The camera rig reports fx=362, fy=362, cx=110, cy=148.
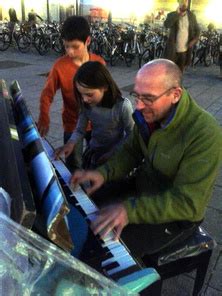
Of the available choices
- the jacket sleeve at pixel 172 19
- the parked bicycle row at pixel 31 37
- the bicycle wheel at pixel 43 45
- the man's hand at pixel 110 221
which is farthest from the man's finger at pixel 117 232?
the bicycle wheel at pixel 43 45

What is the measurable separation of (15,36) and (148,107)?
14773 mm

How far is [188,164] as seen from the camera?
5.69 ft

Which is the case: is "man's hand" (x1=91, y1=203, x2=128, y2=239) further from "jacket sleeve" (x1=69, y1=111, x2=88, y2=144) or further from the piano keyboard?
"jacket sleeve" (x1=69, y1=111, x2=88, y2=144)

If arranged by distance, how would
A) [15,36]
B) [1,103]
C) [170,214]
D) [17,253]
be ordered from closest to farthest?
[17,253] < [170,214] < [1,103] < [15,36]

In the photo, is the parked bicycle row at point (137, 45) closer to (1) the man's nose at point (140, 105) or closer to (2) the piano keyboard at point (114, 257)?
(1) the man's nose at point (140, 105)

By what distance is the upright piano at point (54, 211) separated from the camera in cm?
118

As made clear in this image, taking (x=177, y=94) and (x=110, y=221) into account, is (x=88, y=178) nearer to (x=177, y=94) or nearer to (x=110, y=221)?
(x=110, y=221)

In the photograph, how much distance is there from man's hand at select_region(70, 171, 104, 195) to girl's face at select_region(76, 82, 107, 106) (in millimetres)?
605

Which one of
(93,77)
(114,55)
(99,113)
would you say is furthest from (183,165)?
(114,55)

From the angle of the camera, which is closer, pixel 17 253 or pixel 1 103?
pixel 17 253

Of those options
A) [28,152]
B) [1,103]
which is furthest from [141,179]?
[1,103]

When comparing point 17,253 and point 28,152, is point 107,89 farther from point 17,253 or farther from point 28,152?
point 17,253

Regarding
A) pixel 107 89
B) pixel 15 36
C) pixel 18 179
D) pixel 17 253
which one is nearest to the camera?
pixel 17 253

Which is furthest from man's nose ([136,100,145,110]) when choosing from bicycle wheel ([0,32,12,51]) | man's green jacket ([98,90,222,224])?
bicycle wheel ([0,32,12,51])
